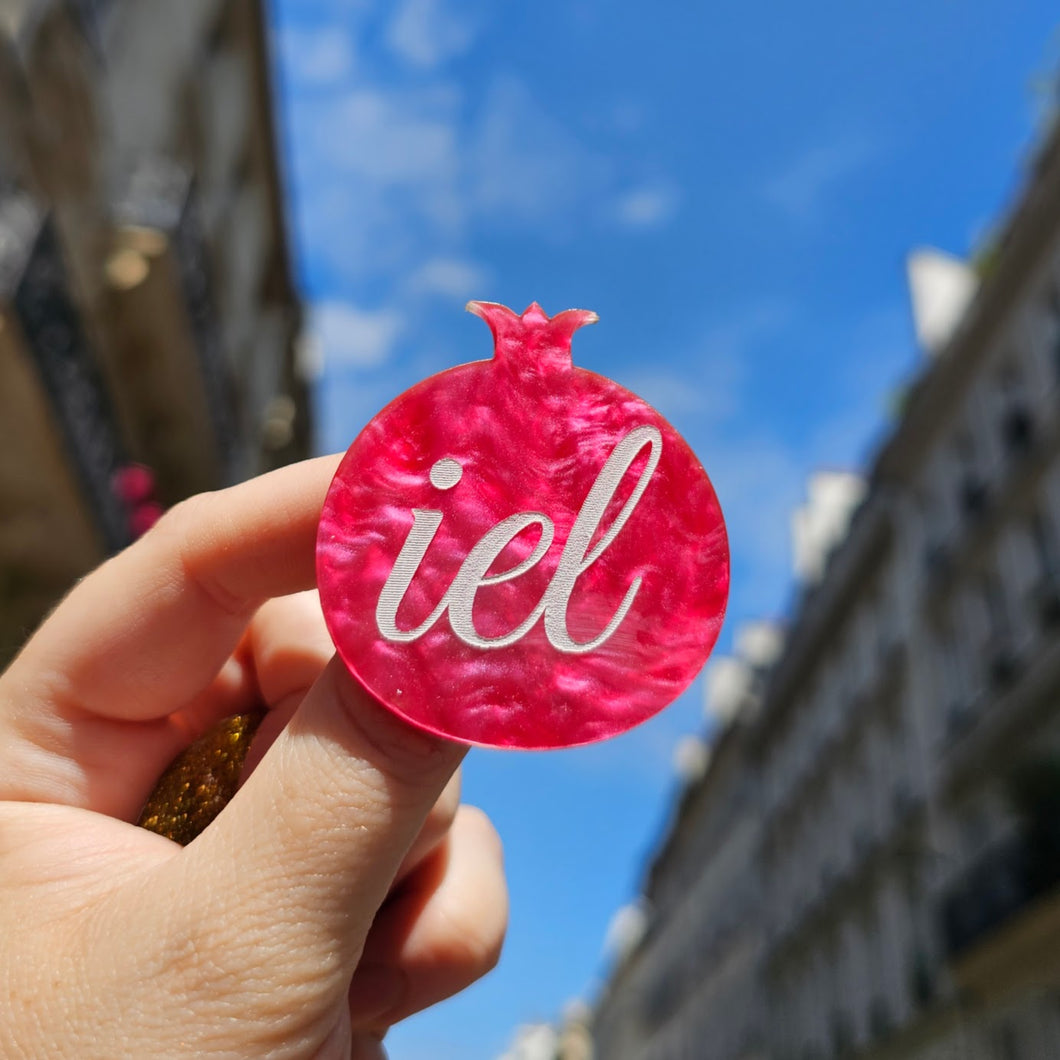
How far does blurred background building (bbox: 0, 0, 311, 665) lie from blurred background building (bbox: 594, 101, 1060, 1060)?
1412 centimetres

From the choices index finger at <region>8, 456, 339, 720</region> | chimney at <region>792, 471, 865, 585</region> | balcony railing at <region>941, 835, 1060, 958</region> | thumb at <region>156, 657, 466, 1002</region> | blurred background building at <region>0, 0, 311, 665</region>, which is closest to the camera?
thumb at <region>156, 657, 466, 1002</region>

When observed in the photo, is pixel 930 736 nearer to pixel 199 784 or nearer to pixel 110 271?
pixel 110 271

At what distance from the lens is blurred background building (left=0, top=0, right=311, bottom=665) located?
7.70m

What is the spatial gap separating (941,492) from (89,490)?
72.6 feet

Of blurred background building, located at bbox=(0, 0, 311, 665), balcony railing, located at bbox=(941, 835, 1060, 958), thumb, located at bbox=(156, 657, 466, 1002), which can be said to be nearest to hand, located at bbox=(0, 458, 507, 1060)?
thumb, located at bbox=(156, 657, 466, 1002)

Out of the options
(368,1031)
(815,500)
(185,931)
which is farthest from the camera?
(815,500)

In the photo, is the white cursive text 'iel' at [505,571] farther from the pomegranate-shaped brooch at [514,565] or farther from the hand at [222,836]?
the hand at [222,836]

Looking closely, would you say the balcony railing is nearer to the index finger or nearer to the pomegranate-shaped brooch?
the pomegranate-shaped brooch

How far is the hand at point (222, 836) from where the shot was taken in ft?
3.58

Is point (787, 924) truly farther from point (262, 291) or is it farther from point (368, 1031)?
point (368, 1031)

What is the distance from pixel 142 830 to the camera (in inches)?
49.9

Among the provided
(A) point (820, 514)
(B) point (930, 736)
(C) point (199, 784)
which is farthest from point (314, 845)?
(A) point (820, 514)

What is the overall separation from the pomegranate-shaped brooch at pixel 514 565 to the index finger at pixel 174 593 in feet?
0.44

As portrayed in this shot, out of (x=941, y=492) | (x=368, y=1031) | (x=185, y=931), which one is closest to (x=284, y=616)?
(x=185, y=931)
